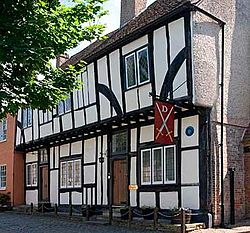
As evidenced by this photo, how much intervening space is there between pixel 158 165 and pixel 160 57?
12.1ft

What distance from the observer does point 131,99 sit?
1642 cm

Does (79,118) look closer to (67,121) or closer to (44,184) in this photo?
(67,121)

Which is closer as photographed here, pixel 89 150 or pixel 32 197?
pixel 89 150

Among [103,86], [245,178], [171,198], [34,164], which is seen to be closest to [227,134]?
[245,178]

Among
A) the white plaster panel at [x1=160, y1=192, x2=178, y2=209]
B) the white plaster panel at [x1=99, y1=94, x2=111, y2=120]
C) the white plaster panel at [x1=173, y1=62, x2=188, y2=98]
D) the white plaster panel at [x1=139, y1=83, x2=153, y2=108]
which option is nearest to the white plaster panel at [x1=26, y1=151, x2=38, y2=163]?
the white plaster panel at [x1=99, y1=94, x2=111, y2=120]

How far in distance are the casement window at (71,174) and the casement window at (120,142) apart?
3053 millimetres

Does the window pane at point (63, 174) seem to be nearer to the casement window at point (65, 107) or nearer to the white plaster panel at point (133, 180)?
the casement window at point (65, 107)

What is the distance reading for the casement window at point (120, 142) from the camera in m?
17.6

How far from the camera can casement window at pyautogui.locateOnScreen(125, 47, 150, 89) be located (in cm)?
1594

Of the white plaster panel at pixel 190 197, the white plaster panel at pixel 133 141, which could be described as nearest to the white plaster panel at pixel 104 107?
the white plaster panel at pixel 133 141

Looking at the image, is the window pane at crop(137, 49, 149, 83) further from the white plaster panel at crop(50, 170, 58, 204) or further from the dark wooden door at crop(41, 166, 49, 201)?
the dark wooden door at crop(41, 166, 49, 201)

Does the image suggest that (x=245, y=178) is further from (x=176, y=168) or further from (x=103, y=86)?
(x=103, y=86)

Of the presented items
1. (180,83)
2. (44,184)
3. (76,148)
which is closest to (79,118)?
(76,148)

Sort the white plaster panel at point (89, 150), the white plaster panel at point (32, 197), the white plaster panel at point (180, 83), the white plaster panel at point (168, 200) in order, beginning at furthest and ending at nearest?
the white plaster panel at point (32, 197) < the white plaster panel at point (89, 150) < the white plaster panel at point (168, 200) < the white plaster panel at point (180, 83)
